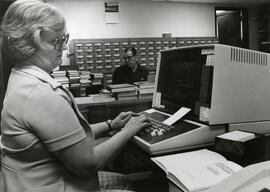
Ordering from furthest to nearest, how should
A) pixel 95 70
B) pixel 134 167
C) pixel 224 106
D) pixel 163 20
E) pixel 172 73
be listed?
pixel 163 20, pixel 95 70, pixel 134 167, pixel 172 73, pixel 224 106

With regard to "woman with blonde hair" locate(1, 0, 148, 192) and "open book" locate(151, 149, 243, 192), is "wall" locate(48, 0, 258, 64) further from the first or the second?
"open book" locate(151, 149, 243, 192)

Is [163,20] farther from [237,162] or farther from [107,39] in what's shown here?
[237,162]

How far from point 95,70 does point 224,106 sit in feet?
17.2

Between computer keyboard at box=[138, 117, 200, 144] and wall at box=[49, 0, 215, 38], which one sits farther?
wall at box=[49, 0, 215, 38]

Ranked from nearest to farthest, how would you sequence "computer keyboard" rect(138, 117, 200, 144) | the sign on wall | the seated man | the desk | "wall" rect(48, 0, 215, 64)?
"computer keyboard" rect(138, 117, 200, 144), the desk, the seated man, "wall" rect(48, 0, 215, 64), the sign on wall

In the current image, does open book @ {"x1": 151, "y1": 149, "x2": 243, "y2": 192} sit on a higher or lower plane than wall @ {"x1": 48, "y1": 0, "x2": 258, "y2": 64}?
lower

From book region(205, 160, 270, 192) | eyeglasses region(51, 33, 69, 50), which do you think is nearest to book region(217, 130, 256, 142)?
book region(205, 160, 270, 192)

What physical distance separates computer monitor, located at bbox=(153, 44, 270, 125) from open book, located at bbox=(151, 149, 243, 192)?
0.20 m

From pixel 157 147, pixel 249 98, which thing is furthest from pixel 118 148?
pixel 249 98

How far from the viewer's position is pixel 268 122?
4.68 ft

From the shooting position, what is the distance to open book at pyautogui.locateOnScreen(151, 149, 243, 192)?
89 cm

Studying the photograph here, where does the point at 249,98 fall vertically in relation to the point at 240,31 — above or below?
below

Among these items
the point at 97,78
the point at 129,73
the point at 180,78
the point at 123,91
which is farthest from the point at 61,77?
the point at 180,78

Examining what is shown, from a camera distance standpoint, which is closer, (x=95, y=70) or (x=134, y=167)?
(x=134, y=167)
